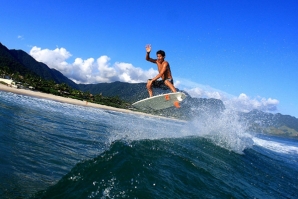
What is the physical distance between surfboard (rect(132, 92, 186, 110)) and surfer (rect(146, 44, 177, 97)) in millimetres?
342

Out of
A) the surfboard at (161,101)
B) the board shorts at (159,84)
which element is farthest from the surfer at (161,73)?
the surfboard at (161,101)

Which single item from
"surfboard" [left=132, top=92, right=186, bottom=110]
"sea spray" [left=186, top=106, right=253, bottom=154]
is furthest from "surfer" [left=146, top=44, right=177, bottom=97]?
"sea spray" [left=186, top=106, right=253, bottom=154]

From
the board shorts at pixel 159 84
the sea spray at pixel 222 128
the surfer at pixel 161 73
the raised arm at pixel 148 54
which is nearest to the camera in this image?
the surfer at pixel 161 73

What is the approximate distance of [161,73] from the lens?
11555 mm

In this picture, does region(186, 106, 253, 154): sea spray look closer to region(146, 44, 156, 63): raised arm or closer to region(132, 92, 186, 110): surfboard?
region(132, 92, 186, 110): surfboard

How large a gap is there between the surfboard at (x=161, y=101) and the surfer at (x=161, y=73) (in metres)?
0.34

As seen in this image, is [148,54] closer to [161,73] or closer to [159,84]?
[161,73]

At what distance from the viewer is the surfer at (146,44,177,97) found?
38.1 feet

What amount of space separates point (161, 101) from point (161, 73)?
168 cm

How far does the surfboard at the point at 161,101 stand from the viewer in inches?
477

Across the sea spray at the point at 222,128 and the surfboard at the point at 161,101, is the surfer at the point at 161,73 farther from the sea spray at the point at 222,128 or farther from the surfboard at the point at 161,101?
the sea spray at the point at 222,128

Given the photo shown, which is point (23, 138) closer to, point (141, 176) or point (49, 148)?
point (49, 148)

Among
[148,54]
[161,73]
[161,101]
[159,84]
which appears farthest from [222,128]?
[148,54]

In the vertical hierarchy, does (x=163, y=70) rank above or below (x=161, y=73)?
above
